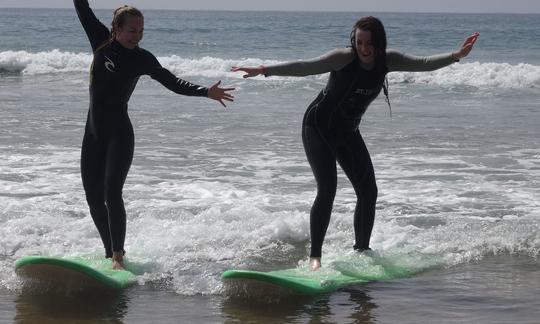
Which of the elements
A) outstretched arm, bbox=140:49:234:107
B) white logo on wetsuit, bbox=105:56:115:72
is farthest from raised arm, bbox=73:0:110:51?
outstretched arm, bbox=140:49:234:107

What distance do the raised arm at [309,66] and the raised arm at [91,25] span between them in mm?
911

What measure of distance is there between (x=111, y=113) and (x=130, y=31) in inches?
20.9

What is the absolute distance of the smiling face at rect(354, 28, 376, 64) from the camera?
5.48 m

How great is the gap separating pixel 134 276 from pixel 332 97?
1.68 metres

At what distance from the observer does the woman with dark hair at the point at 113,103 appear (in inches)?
223

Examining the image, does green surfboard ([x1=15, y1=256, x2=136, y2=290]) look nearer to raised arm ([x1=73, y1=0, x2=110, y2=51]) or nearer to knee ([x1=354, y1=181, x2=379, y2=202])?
raised arm ([x1=73, y1=0, x2=110, y2=51])

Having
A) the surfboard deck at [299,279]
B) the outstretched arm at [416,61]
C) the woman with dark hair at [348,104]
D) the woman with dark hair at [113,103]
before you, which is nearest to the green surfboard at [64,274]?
the woman with dark hair at [113,103]

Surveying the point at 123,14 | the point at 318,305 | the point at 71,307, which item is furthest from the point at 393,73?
the point at 71,307

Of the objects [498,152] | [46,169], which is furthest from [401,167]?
[46,169]

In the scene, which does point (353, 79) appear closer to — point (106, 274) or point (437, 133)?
point (106, 274)

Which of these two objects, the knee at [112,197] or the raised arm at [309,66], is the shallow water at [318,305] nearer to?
the knee at [112,197]

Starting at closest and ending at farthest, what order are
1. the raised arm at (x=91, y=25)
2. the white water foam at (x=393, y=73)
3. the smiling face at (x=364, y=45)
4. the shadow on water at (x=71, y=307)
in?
the shadow on water at (x=71, y=307)
the smiling face at (x=364, y=45)
the raised arm at (x=91, y=25)
the white water foam at (x=393, y=73)

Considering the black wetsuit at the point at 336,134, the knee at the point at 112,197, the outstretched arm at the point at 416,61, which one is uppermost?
the outstretched arm at the point at 416,61

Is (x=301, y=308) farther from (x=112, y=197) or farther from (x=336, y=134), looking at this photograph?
(x=112, y=197)
